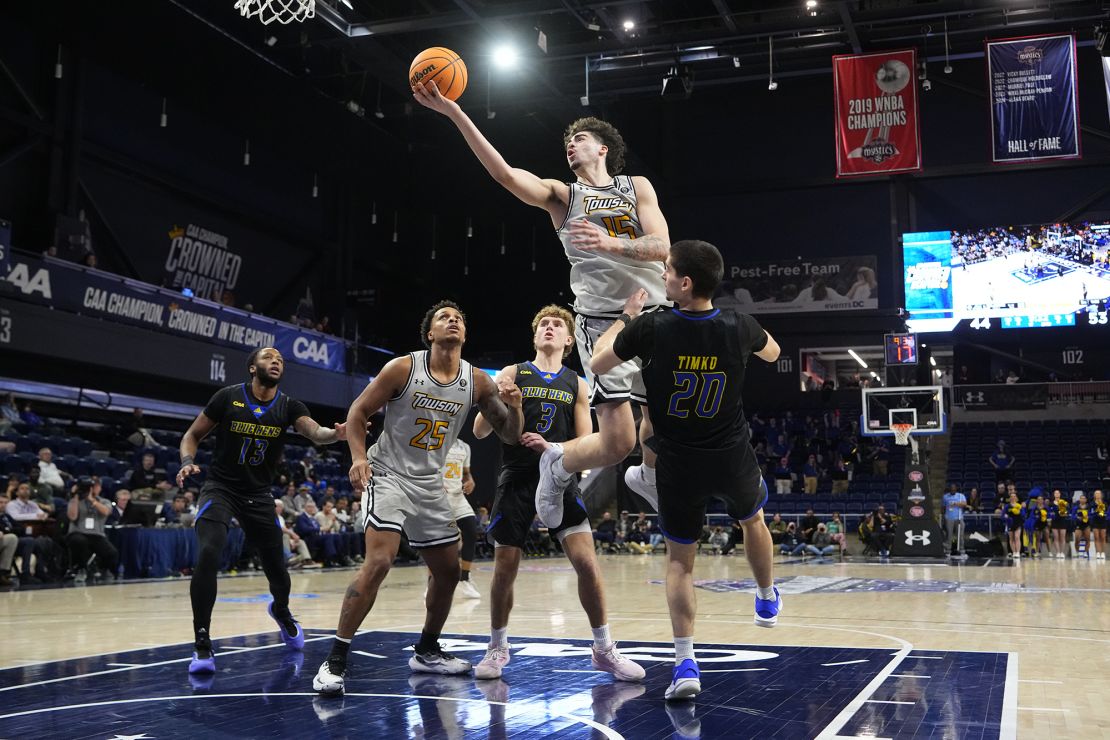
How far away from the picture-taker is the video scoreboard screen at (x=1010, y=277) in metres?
23.9

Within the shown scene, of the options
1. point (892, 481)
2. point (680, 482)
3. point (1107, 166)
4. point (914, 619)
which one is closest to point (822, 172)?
point (1107, 166)

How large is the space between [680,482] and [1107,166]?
28190 millimetres

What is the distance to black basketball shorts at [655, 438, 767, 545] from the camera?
4.93 meters

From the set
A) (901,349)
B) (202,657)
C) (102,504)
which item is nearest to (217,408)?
(202,657)

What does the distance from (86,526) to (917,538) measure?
1475cm

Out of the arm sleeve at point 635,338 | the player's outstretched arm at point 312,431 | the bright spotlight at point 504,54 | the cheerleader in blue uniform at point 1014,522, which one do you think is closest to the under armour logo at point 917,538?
the cheerleader in blue uniform at point 1014,522

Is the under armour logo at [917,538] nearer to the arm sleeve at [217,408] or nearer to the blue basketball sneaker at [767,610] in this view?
the blue basketball sneaker at [767,610]

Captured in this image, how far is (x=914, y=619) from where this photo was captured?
8812 millimetres

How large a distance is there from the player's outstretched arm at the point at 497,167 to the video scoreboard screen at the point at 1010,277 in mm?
21389

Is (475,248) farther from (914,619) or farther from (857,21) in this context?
(914,619)

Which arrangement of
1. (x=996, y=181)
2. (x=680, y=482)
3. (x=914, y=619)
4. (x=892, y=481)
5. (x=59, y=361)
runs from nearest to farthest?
(x=680, y=482)
(x=914, y=619)
(x=59, y=361)
(x=892, y=481)
(x=996, y=181)

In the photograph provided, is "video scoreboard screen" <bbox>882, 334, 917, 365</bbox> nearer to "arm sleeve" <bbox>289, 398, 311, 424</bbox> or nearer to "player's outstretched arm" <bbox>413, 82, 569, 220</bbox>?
"arm sleeve" <bbox>289, 398, 311, 424</bbox>

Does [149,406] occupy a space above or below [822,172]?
below

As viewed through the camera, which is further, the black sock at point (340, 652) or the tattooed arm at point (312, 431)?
the tattooed arm at point (312, 431)
